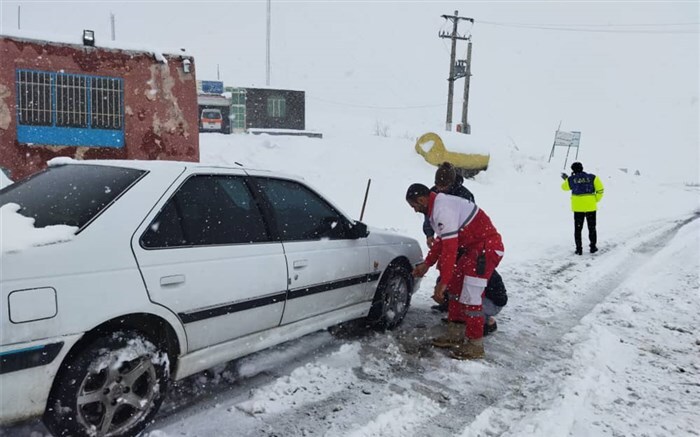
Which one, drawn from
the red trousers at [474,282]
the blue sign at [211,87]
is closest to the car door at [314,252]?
the red trousers at [474,282]

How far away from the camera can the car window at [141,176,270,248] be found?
2924mm

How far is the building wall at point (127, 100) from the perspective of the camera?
9.62m

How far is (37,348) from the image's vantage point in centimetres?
227

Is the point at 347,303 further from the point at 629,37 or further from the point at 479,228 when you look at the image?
the point at 629,37

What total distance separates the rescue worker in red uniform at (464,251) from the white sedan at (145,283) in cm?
82

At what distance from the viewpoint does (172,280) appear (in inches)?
111

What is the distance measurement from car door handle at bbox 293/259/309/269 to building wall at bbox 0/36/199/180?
836cm

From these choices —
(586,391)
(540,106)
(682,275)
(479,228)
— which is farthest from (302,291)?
(540,106)

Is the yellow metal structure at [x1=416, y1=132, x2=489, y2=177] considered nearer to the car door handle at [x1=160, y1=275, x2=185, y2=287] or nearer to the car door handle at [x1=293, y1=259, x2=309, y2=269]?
the car door handle at [x1=293, y1=259, x2=309, y2=269]

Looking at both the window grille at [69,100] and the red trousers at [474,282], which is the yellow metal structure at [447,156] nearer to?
the window grille at [69,100]

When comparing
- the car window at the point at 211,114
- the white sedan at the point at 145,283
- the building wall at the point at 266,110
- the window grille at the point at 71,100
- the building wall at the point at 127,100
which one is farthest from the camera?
the car window at the point at 211,114

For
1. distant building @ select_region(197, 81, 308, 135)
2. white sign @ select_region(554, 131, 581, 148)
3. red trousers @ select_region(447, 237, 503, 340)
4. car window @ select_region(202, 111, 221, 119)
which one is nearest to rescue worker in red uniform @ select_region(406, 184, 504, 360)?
red trousers @ select_region(447, 237, 503, 340)

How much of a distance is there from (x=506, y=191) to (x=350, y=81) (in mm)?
60424

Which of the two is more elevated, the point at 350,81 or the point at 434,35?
the point at 434,35
